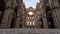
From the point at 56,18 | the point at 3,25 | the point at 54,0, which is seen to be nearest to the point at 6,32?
the point at 3,25

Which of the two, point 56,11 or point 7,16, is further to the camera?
point 7,16

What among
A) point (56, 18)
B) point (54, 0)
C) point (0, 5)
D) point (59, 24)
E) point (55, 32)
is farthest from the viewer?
point (0, 5)

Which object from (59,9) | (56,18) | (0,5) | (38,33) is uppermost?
(0,5)

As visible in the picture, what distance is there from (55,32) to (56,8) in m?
5.84

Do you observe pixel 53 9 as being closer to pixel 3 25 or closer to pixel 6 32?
pixel 3 25

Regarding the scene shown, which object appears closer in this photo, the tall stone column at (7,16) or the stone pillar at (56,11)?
the stone pillar at (56,11)

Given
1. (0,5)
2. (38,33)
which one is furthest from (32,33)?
(0,5)

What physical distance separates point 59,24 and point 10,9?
3.90m

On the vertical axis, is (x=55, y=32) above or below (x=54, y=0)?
below

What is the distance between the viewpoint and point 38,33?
10.5 feet

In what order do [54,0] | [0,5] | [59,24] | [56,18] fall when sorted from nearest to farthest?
[59,24] → [56,18] → [54,0] → [0,5]

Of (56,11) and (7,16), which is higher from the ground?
(56,11)

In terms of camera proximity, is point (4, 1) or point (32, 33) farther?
point (4, 1)

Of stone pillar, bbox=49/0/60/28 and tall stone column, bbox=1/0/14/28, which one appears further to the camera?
tall stone column, bbox=1/0/14/28
